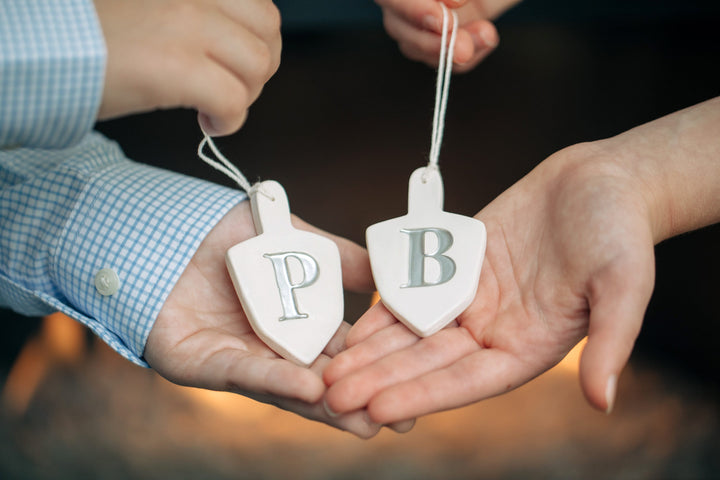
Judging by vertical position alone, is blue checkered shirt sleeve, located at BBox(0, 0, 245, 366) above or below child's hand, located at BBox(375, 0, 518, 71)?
below

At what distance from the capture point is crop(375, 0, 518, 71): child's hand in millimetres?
1089

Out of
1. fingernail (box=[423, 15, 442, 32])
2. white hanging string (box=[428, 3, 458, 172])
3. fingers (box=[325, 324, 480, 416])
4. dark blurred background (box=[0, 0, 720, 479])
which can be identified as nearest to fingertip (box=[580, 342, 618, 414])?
fingers (box=[325, 324, 480, 416])

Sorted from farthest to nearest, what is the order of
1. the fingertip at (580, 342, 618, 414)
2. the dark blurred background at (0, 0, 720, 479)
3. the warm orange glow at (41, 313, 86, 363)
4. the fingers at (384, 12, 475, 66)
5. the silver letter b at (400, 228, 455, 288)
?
1. the warm orange glow at (41, 313, 86, 363)
2. the dark blurred background at (0, 0, 720, 479)
3. the fingers at (384, 12, 475, 66)
4. the silver letter b at (400, 228, 455, 288)
5. the fingertip at (580, 342, 618, 414)

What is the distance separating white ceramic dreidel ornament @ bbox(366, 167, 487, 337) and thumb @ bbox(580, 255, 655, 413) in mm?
170

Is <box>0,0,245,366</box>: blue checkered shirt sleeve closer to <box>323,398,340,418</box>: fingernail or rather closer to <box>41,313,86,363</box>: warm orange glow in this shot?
<box>323,398,340,418</box>: fingernail

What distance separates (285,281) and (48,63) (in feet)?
1.25

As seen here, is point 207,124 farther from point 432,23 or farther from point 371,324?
point 432,23

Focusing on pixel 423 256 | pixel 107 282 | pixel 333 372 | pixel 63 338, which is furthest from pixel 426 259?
pixel 63 338

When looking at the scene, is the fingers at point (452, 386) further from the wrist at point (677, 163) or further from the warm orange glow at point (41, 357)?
the warm orange glow at point (41, 357)

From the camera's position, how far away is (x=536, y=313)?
0.78 metres

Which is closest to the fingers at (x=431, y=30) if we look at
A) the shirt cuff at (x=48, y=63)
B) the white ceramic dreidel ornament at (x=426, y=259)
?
the white ceramic dreidel ornament at (x=426, y=259)

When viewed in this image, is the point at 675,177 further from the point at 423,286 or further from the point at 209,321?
the point at 209,321

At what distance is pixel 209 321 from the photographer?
89 cm

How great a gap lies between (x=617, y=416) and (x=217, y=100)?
48.6 inches
